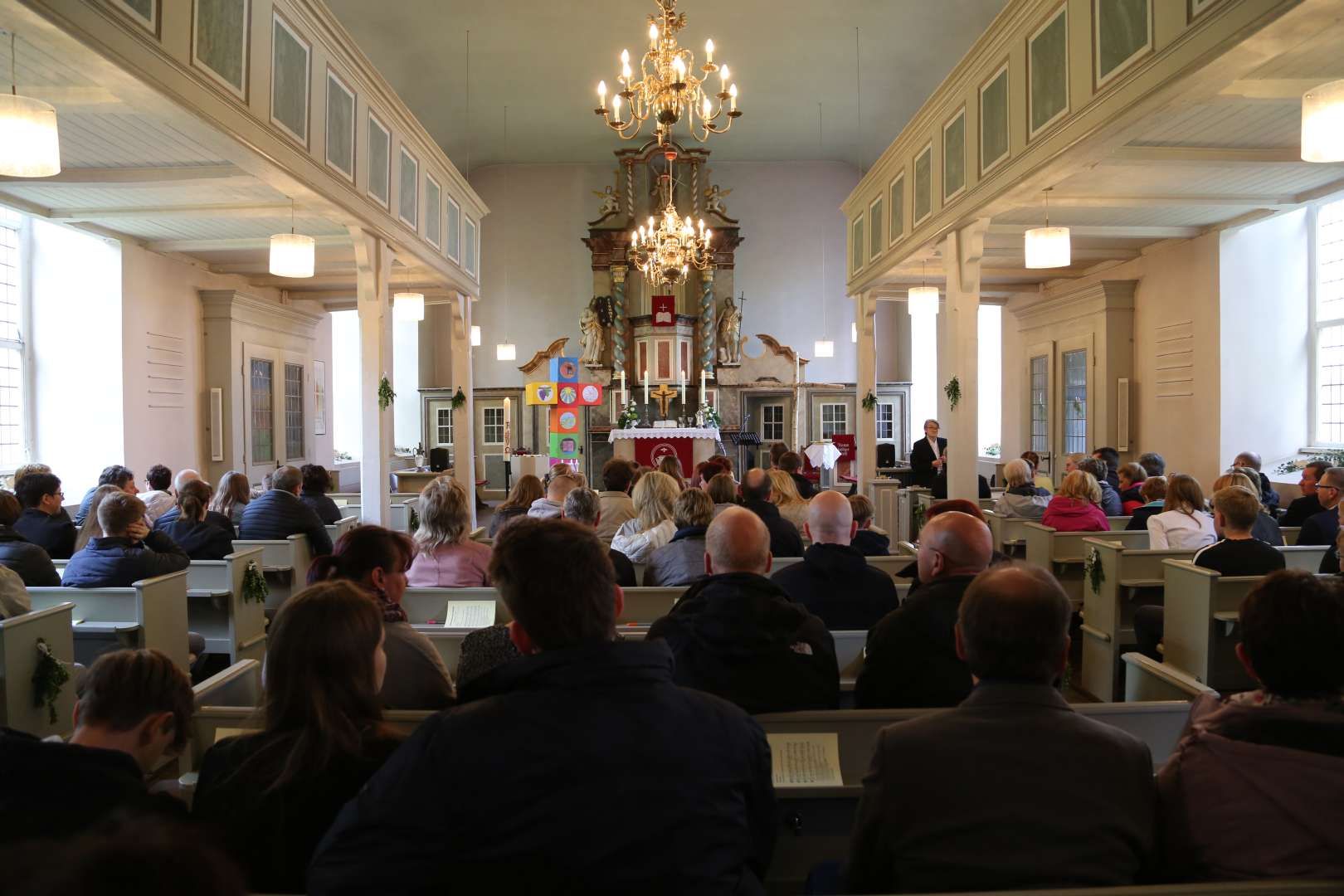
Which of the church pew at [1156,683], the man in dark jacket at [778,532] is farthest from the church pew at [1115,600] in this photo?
the church pew at [1156,683]

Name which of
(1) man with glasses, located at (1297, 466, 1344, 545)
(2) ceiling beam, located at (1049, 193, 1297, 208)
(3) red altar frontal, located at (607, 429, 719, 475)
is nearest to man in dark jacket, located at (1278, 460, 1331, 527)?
(1) man with glasses, located at (1297, 466, 1344, 545)

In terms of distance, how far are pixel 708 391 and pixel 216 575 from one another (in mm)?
11800

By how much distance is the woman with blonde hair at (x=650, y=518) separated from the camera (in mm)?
4977

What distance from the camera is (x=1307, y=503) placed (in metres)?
6.09

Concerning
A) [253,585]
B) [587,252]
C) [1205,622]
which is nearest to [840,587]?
[1205,622]

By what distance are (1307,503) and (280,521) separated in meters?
6.56

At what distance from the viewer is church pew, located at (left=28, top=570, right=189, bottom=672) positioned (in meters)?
4.23

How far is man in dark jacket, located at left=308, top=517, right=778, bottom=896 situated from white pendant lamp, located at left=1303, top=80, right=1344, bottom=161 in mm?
4045

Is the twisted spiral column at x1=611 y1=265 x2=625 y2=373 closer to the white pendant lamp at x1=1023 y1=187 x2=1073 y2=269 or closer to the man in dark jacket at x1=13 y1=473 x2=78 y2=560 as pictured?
the white pendant lamp at x1=1023 y1=187 x2=1073 y2=269

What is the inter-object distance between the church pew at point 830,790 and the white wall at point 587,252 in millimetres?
14876

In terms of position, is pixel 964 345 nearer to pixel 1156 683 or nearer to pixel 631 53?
pixel 1156 683

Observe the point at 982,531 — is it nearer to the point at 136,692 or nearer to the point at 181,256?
the point at 136,692

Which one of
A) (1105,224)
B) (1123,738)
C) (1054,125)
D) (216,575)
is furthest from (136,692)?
(1105,224)

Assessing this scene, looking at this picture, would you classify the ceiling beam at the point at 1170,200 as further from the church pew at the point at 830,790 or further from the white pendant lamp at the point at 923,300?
the church pew at the point at 830,790
